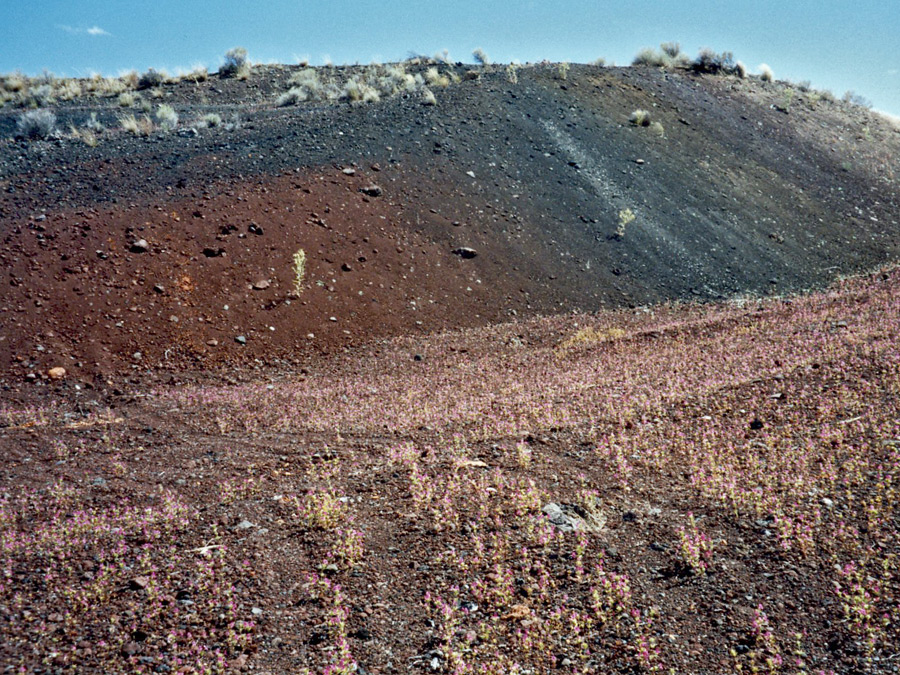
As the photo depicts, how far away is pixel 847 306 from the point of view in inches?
471

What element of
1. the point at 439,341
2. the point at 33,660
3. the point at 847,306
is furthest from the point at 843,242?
the point at 33,660

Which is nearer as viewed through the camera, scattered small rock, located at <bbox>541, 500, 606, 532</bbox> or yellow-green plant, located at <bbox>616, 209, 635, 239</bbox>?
scattered small rock, located at <bbox>541, 500, 606, 532</bbox>

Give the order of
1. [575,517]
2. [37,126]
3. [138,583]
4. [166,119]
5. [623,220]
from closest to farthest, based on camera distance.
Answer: [138,583]
[575,517]
[623,220]
[37,126]
[166,119]

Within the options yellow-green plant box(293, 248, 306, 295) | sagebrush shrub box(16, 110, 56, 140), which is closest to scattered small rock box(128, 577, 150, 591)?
yellow-green plant box(293, 248, 306, 295)

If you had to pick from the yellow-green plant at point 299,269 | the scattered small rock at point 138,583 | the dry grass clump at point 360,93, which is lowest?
the scattered small rock at point 138,583

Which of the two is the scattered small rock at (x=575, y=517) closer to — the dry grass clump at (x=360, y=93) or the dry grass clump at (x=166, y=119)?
the dry grass clump at (x=166, y=119)

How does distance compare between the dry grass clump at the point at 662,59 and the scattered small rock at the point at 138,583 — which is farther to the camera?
the dry grass clump at the point at 662,59

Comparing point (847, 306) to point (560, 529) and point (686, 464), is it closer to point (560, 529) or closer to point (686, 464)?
point (686, 464)

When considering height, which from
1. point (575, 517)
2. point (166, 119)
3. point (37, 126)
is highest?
point (166, 119)

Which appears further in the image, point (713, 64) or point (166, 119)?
point (713, 64)

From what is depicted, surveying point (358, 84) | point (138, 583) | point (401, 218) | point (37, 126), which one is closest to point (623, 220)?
point (401, 218)

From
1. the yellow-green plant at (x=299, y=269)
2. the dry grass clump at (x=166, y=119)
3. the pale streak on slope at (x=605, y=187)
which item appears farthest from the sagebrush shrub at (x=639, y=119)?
the dry grass clump at (x=166, y=119)

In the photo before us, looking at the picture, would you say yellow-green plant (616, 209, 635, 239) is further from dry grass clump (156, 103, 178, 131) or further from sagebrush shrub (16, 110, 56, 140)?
sagebrush shrub (16, 110, 56, 140)

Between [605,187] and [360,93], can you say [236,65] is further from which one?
[605,187]
